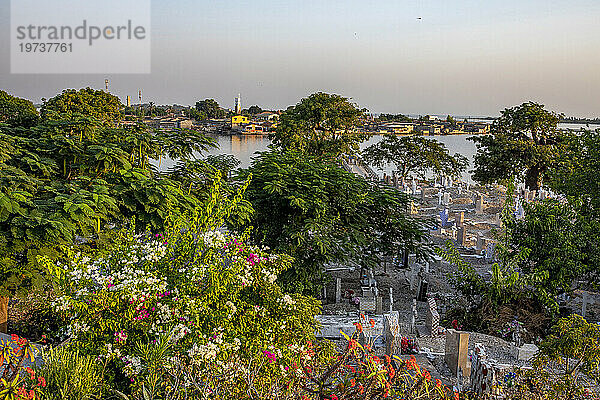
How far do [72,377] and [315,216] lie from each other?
19.7 ft

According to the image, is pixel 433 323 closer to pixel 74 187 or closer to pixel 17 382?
pixel 74 187

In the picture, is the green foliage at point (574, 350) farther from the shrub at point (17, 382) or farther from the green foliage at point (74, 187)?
the shrub at point (17, 382)

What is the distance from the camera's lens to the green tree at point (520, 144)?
26.7 meters

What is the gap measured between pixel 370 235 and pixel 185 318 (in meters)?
6.97

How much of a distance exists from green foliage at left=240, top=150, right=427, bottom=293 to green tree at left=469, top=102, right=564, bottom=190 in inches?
665

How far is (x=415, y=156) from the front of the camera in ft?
115

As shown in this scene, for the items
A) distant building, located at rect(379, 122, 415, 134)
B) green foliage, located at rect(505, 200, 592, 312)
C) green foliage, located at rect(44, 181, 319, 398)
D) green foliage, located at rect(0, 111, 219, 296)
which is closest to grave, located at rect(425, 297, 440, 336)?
green foliage, located at rect(505, 200, 592, 312)

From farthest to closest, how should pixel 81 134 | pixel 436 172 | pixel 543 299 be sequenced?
pixel 436 172
pixel 543 299
pixel 81 134

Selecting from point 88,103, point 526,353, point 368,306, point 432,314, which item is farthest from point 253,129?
point 526,353

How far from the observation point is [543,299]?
34.1ft

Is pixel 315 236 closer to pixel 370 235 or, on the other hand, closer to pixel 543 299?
pixel 370 235

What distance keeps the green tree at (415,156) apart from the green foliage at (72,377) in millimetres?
31030

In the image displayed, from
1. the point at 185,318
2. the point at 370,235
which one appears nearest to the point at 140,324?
the point at 185,318

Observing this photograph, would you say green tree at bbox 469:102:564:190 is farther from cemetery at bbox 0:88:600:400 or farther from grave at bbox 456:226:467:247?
grave at bbox 456:226:467:247
